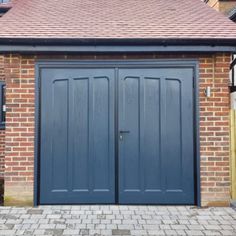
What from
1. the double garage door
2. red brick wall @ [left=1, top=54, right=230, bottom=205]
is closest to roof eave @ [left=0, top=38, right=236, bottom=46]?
red brick wall @ [left=1, top=54, right=230, bottom=205]

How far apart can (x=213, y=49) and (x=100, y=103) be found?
6.90 feet

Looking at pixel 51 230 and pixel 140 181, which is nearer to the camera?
pixel 51 230

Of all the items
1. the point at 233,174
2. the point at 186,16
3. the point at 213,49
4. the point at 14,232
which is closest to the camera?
the point at 14,232

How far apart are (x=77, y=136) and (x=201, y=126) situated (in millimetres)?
2152

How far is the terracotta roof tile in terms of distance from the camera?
500 centimetres

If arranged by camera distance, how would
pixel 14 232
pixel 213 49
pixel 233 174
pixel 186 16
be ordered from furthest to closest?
pixel 186 16
pixel 233 174
pixel 213 49
pixel 14 232

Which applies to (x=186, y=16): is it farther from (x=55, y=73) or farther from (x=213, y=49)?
(x=55, y=73)

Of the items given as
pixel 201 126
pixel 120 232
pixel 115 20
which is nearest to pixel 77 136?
pixel 120 232

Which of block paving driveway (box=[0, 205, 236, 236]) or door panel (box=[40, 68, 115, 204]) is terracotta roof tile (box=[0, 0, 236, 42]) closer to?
door panel (box=[40, 68, 115, 204])

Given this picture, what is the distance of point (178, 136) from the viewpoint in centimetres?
512

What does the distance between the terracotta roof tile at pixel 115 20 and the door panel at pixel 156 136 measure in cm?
71

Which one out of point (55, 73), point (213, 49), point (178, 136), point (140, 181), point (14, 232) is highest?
point (213, 49)

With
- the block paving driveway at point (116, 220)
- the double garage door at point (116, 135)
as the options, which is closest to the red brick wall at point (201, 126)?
the double garage door at point (116, 135)

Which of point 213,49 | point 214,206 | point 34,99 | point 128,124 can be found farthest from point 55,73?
point 214,206
